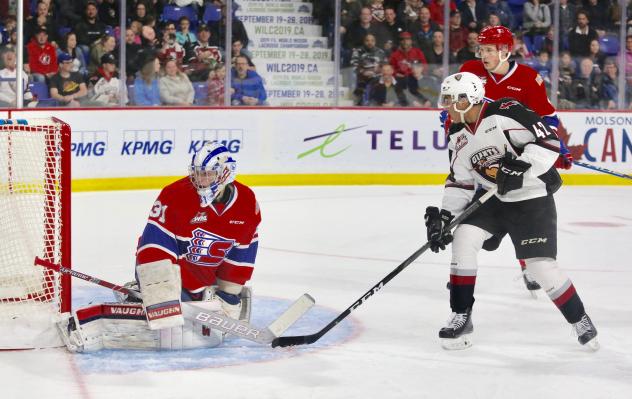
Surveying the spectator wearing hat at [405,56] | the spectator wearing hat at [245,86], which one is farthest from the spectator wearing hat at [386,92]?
the spectator wearing hat at [245,86]

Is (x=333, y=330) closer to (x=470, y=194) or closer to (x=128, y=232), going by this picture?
(x=470, y=194)

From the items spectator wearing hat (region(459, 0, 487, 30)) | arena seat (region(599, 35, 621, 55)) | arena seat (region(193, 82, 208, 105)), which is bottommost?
arena seat (region(193, 82, 208, 105))

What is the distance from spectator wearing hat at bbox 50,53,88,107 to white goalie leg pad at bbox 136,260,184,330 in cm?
492

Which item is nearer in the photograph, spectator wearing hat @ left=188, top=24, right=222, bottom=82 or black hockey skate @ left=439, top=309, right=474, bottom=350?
black hockey skate @ left=439, top=309, right=474, bottom=350

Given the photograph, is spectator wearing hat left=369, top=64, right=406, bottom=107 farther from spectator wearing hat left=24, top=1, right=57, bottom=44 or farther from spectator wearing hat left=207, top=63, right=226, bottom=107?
spectator wearing hat left=24, top=1, right=57, bottom=44

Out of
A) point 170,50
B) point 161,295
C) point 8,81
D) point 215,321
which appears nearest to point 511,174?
point 215,321

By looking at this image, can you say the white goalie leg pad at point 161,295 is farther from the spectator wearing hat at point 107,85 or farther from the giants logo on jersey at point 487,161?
the spectator wearing hat at point 107,85

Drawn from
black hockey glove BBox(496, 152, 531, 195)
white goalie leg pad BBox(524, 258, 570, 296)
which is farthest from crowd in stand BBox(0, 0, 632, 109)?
white goalie leg pad BBox(524, 258, 570, 296)

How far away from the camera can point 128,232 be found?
6.91 m

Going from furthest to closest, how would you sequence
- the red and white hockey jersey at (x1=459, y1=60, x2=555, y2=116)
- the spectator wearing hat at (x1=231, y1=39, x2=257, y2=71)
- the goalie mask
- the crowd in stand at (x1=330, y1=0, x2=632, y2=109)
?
the crowd in stand at (x1=330, y1=0, x2=632, y2=109), the spectator wearing hat at (x1=231, y1=39, x2=257, y2=71), the red and white hockey jersey at (x1=459, y1=60, x2=555, y2=116), the goalie mask

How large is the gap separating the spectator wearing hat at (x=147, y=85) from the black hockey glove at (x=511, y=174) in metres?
5.30

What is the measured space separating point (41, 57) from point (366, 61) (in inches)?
110

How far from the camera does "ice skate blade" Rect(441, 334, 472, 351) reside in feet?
14.1

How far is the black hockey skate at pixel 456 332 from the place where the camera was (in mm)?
4293
